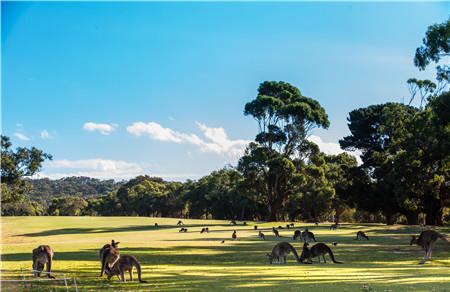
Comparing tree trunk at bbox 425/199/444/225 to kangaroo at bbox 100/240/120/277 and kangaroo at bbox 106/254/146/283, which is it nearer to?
kangaroo at bbox 100/240/120/277

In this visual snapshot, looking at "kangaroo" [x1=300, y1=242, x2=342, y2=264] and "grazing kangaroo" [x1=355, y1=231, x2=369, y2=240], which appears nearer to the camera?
"kangaroo" [x1=300, y1=242, x2=342, y2=264]

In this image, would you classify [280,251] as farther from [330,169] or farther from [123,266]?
[330,169]

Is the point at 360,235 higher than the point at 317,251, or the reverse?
the point at 317,251

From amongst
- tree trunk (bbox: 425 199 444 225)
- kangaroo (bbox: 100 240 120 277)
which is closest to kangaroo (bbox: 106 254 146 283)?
kangaroo (bbox: 100 240 120 277)

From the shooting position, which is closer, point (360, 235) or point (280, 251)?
point (280, 251)

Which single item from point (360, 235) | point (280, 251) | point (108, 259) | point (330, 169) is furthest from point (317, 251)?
point (330, 169)

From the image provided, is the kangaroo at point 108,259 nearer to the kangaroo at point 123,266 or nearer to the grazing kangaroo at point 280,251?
the kangaroo at point 123,266

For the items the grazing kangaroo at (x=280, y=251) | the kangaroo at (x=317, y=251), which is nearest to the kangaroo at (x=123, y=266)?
the grazing kangaroo at (x=280, y=251)

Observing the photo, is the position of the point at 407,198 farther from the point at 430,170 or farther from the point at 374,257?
the point at 374,257

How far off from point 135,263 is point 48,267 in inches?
133

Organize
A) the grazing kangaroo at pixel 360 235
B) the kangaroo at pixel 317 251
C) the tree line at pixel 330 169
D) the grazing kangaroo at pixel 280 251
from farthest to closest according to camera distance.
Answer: the tree line at pixel 330 169 < the grazing kangaroo at pixel 360 235 < the grazing kangaroo at pixel 280 251 < the kangaroo at pixel 317 251

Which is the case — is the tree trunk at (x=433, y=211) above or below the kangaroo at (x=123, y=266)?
above

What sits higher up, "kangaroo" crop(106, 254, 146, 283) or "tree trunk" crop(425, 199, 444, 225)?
"tree trunk" crop(425, 199, 444, 225)

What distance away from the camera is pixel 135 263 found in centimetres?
1509
